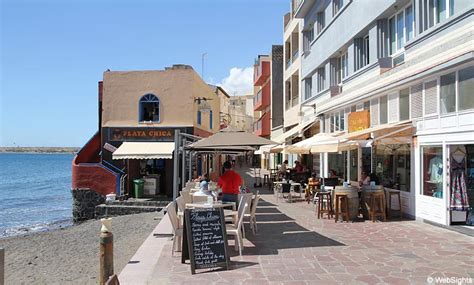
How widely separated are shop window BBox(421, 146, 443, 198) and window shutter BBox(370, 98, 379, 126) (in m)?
3.27

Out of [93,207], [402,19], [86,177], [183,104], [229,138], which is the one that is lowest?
[93,207]

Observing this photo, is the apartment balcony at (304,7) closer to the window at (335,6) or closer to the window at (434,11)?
the window at (335,6)

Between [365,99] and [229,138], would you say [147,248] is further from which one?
[365,99]

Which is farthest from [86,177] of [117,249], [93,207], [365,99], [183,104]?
[365,99]

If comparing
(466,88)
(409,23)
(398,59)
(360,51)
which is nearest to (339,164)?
(360,51)

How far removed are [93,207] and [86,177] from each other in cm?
154

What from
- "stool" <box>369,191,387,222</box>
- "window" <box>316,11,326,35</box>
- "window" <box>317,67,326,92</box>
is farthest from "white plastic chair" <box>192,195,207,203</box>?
"window" <box>316,11,326,35</box>

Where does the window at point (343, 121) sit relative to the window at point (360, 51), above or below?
below

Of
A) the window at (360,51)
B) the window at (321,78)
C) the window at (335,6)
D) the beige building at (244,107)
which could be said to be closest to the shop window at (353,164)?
the window at (360,51)

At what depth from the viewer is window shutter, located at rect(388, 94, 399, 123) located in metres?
12.7

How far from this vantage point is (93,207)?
71.1 feet

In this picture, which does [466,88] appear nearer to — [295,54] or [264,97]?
[295,54]

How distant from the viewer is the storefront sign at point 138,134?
2248cm

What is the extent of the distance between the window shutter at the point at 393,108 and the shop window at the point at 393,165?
2.62 ft
